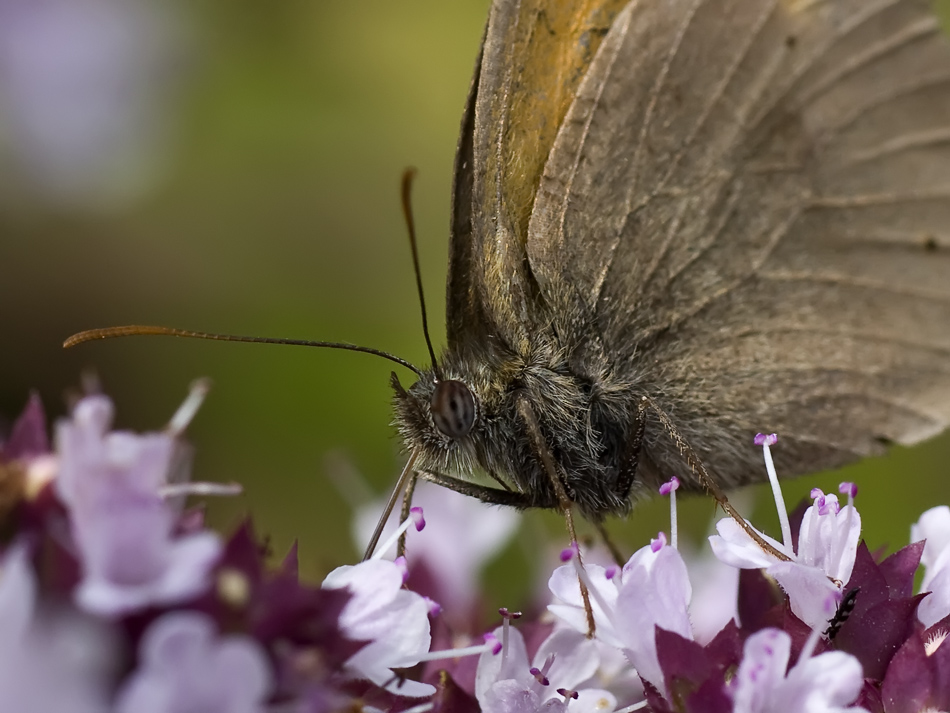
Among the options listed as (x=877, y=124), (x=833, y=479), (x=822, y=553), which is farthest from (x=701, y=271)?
(x=833, y=479)

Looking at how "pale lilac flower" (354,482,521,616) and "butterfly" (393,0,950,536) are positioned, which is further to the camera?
"pale lilac flower" (354,482,521,616)

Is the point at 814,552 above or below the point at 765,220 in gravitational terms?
below

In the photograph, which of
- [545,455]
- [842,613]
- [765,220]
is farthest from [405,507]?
[765,220]

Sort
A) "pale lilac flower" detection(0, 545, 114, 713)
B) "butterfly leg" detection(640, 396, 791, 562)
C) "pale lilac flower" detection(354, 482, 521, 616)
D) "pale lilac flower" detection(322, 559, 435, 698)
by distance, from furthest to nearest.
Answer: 1. "pale lilac flower" detection(354, 482, 521, 616)
2. "butterfly leg" detection(640, 396, 791, 562)
3. "pale lilac flower" detection(322, 559, 435, 698)
4. "pale lilac flower" detection(0, 545, 114, 713)

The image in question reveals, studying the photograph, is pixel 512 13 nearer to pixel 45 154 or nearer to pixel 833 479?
pixel 833 479

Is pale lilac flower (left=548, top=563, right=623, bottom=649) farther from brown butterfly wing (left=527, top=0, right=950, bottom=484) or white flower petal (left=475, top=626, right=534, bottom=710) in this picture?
brown butterfly wing (left=527, top=0, right=950, bottom=484)

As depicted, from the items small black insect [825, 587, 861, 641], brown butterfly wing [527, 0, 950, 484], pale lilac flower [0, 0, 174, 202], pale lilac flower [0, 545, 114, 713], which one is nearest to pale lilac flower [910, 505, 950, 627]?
small black insect [825, 587, 861, 641]

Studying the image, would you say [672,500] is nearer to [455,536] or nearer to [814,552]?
[814,552]
